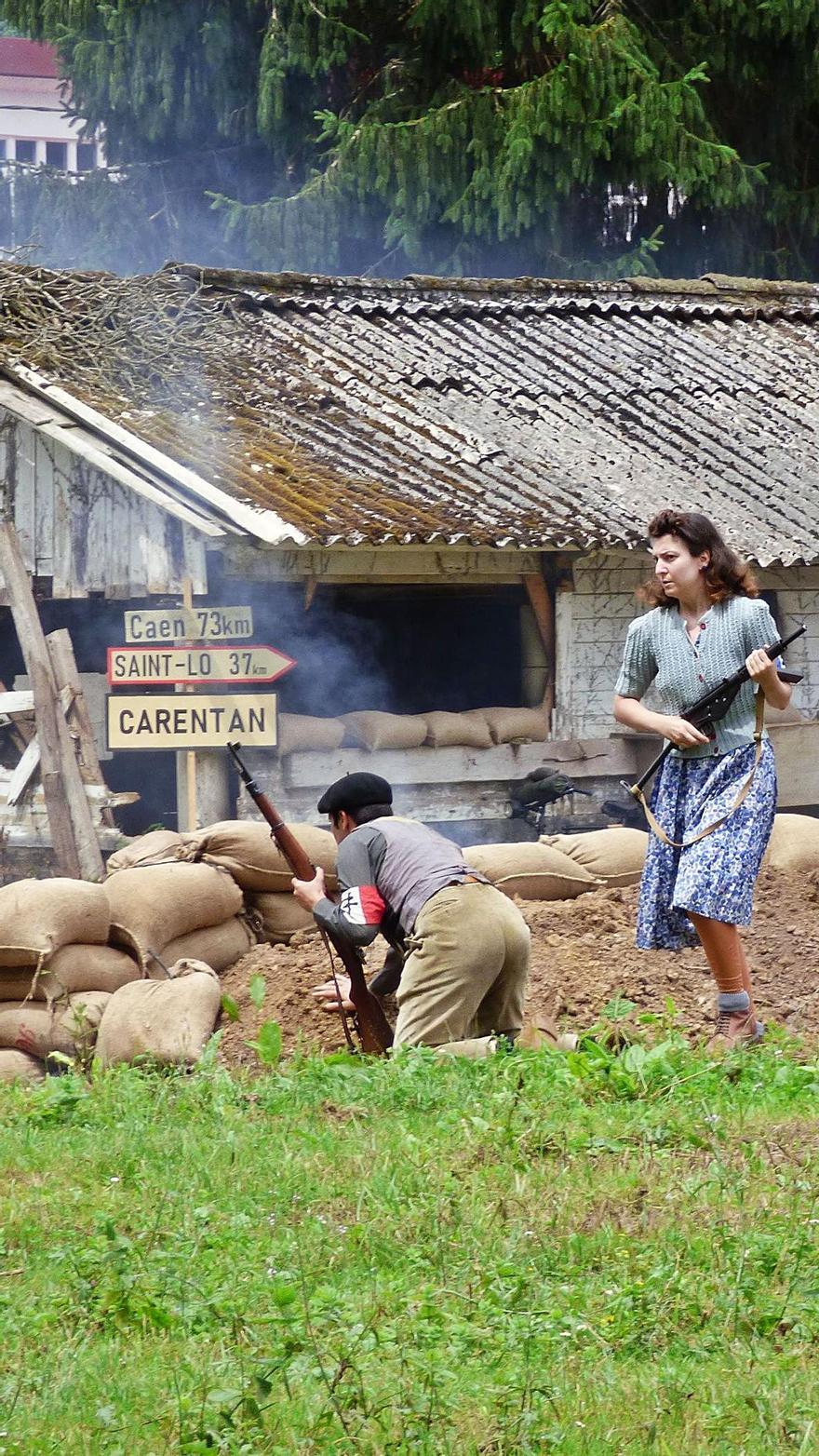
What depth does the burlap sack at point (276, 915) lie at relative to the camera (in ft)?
28.8

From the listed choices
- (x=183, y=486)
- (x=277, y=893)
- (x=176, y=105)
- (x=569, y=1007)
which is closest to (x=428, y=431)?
(x=183, y=486)

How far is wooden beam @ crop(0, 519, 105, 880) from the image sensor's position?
11609mm

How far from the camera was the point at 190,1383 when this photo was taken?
348cm

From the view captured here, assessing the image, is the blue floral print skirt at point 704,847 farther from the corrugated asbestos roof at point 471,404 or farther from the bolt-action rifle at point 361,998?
the corrugated asbestos roof at point 471,404

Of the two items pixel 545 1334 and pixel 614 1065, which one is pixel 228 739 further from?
pixel 545 1334

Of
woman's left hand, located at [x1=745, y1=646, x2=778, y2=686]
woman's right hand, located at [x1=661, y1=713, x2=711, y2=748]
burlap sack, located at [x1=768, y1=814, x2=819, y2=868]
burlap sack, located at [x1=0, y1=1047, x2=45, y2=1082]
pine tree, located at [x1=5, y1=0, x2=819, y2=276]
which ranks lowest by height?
burlap sack, located at [x1=0, y1=1047, x2=45, y2=1082]

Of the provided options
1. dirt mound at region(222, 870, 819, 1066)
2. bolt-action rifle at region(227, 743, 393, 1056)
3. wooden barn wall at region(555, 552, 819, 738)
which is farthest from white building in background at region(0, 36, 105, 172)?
bolt-action rifle at region(227, 743, 393, 1056)

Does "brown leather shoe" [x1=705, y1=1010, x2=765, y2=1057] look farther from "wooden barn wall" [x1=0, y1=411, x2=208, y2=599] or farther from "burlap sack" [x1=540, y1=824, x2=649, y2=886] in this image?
"wooden barn wall" [x1=0, y1=411, x2=208, y2=599]

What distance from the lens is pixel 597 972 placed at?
306 inches

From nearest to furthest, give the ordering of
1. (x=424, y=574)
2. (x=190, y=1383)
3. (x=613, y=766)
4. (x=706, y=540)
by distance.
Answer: (x=190, y=1383), (x=706, y=540), (x=424, y=574), (x=613, y=766)

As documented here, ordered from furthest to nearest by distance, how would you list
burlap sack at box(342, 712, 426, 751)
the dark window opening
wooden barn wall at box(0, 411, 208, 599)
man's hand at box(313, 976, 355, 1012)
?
1. the dark window opening
2. burlap sack at box(342, 712, 426, 751)
3. wooden barn wall at box(0, 411, 208, 599)
4. man's hand at box(313, 976, 355, 1012)

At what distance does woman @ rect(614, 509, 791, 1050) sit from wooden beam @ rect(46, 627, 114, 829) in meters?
6.04

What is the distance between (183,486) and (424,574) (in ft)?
5.67

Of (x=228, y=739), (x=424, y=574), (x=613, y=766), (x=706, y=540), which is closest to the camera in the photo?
(x=706, y=540)
